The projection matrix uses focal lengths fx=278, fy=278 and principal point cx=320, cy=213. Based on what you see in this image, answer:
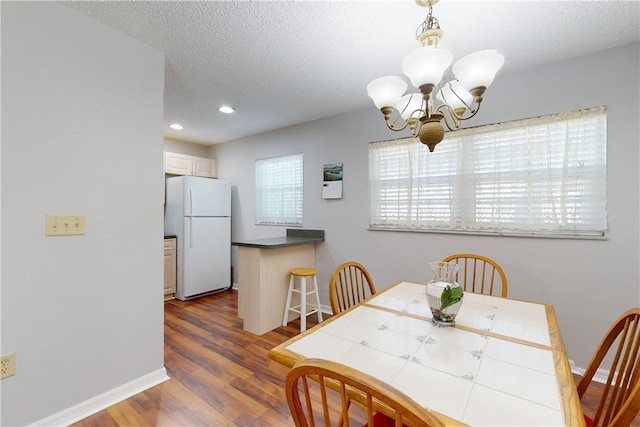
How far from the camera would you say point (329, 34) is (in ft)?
5.77

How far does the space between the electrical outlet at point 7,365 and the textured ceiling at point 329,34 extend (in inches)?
75.6

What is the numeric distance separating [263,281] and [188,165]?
249 cm

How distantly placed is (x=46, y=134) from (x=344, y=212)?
8.13 feet

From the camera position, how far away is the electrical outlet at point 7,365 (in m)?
1.40

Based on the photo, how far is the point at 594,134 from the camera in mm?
1972

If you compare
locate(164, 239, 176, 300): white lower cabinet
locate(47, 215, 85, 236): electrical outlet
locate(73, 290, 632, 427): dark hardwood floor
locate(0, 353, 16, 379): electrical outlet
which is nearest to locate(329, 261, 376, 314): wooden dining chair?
locate(73, 290, 632, 427): dark hardwood floor

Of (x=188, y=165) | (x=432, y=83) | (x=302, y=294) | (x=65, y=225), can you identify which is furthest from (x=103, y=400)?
(x=188, y=165)

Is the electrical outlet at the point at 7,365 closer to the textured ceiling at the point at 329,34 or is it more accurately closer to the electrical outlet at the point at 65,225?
the electrical outlet at the point at 65,225

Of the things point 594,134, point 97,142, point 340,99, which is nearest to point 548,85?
point 594,134

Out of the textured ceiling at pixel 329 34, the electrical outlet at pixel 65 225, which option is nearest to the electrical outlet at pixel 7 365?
the electrical outlet at pixel 65 225

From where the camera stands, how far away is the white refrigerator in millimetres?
3738

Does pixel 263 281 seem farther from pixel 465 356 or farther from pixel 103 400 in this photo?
pixel 465 356

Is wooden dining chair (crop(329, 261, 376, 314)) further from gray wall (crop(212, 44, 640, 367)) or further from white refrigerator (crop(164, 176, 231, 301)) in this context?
white refrigerator (crop(164, 176, 231, 301))

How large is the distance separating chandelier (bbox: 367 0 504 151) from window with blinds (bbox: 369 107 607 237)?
3.67ft
